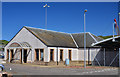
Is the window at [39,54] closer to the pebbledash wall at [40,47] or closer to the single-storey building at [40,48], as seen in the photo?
the single-storey building at [40,48]

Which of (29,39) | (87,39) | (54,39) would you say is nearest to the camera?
(29,39)

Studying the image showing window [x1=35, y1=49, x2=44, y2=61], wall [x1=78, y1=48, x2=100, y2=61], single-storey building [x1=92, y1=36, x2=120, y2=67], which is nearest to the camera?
single-storey building [x1=92, y1=36, x2=120, y2=67]

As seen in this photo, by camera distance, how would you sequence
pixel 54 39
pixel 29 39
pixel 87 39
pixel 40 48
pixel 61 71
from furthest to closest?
pixel 87 39 < pixel 54 39 < pixel 29 39 < pixel 40 48 < pixel 61 71

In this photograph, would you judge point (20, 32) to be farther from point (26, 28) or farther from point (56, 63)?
point (56, 63)

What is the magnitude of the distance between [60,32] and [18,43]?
10422 mm

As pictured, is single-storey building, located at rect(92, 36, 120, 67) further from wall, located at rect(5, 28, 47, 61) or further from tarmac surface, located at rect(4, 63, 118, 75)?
wall, located at rect(5, 28, 47, 61)

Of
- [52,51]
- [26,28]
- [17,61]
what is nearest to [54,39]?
[52,51]

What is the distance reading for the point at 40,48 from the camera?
1151 inches

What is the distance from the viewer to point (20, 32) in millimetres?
32844

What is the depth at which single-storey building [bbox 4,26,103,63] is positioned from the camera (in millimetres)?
29348

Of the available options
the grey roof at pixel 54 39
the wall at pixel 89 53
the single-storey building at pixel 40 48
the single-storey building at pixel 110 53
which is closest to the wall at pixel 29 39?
the single-storey building at pixel 40 48

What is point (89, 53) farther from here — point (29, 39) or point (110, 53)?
point (29, 39)

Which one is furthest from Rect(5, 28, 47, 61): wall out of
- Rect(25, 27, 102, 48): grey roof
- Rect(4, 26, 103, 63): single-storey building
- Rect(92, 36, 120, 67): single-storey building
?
Rect(92, 36, 120, 67): single-storey building

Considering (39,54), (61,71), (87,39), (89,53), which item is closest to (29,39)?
(39,54)
